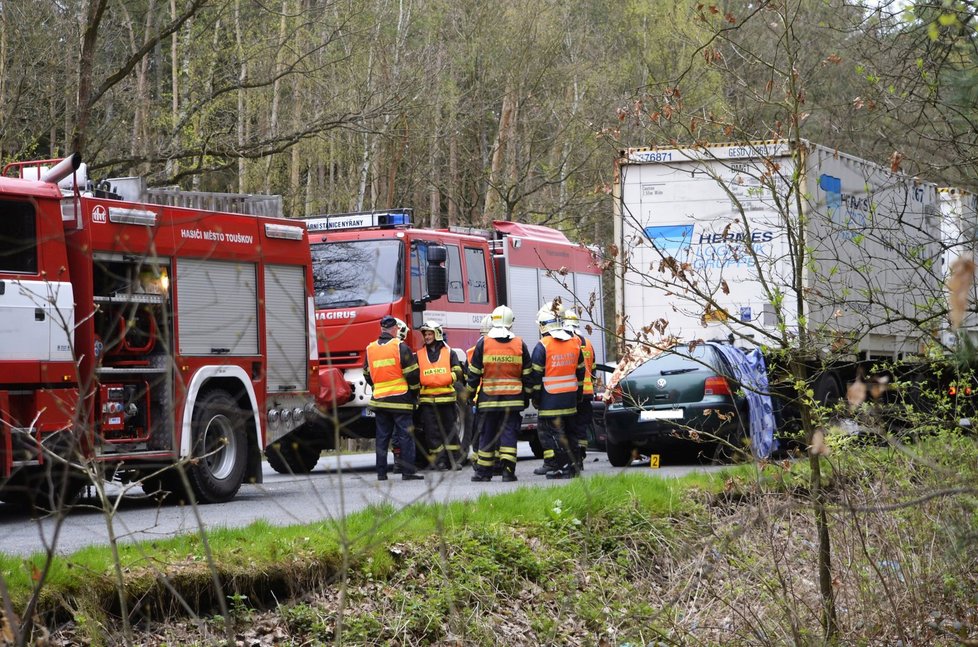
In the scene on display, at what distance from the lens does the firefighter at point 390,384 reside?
14023 mm

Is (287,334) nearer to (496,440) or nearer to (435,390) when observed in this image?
(435,390)

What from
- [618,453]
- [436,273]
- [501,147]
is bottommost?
[618,453]

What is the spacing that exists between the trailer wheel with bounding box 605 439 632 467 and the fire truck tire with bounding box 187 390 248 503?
5021 millimetres

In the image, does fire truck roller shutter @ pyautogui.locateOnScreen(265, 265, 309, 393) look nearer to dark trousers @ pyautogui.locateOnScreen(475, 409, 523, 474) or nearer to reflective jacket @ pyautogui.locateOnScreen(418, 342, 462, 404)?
reflective jacket @ pyautogui.locateOnScreen(418, 342, 462, 404)

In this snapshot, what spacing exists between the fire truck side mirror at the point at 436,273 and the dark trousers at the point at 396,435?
2171 mm

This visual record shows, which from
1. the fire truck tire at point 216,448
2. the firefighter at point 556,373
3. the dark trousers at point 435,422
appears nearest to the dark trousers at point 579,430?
the firefighter at point 556,373

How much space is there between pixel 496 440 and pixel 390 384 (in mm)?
1275

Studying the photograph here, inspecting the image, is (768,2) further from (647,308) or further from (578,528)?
(647,308)

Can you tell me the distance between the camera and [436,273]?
15.9 metres

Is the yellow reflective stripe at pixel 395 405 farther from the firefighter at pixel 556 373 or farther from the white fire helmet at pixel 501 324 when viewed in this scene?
the firefighter at pixel 556 373

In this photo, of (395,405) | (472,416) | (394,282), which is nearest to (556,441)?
(472,416)

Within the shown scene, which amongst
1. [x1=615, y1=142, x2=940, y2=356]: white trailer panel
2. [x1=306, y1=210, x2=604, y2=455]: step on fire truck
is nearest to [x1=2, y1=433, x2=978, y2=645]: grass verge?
[x1=615, y1=142, x2=940, y2=356]: white trailer panel

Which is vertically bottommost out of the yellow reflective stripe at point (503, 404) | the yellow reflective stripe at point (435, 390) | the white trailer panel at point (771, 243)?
the yellow reflective stripe at point (503, 404)

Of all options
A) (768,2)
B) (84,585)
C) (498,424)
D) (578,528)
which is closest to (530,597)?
(578,528)
